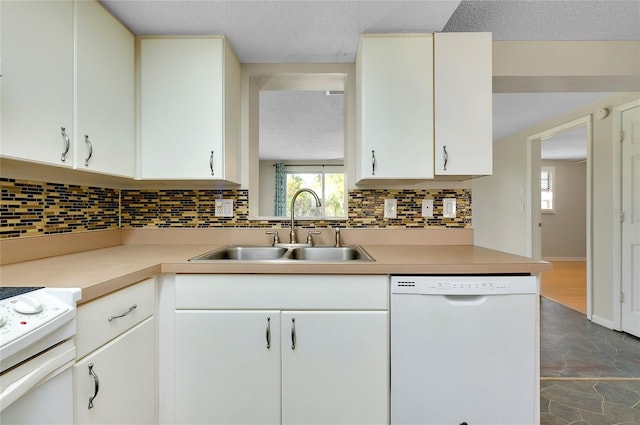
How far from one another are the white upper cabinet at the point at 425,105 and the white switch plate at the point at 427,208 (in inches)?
13.9

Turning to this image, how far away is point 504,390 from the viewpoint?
1.27 m

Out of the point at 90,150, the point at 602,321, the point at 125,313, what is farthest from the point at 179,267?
the point at 602,321

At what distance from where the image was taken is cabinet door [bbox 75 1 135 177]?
1.27m

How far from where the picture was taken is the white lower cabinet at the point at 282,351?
4.22ft

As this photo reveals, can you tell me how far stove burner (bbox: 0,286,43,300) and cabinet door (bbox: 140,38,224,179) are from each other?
2.72 ft

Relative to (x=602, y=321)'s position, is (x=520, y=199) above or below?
above

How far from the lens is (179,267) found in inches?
51.1

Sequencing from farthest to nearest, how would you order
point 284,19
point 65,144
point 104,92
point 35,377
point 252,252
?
point 252,252
point 284,19
point 104,92
point 65,144
point 35,377

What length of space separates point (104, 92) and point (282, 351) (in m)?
1.39

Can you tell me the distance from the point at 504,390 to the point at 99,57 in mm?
2238

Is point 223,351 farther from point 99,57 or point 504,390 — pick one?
point 99,57

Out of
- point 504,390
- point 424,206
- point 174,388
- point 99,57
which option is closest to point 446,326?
point 504,390

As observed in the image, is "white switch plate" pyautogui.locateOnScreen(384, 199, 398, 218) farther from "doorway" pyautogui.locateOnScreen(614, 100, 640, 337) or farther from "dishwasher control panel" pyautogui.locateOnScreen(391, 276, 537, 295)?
"doorway" pyautogui.locateOnScreen(614, 100, 640, 337)

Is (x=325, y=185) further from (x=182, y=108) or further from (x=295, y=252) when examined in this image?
(x=182, y=108)
